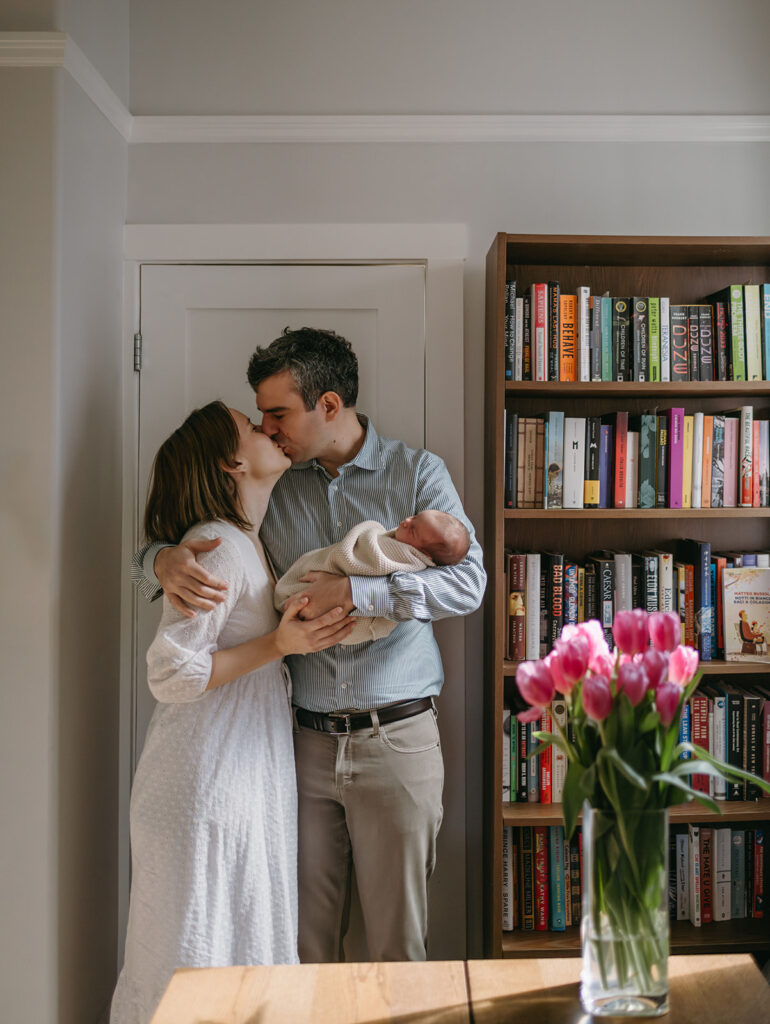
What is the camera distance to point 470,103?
7.72 feet

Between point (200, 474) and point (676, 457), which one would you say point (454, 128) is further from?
point (200, 474)

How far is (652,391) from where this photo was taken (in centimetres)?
212

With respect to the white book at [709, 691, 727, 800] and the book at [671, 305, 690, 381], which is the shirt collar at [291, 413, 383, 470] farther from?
the white book at [709, 691, 727, 800]

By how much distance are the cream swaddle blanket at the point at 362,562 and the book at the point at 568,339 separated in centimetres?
67

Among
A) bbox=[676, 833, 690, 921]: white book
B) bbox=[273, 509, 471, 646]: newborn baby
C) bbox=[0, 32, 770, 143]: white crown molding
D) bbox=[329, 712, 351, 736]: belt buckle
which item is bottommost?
bbox=[676, 833, 690, 921]: white book

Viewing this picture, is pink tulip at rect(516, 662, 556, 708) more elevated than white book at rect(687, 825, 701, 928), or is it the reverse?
pink tulip at rect(516, 662, 556, 708)

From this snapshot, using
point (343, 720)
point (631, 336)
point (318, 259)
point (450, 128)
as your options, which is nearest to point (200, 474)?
point (343, 720)

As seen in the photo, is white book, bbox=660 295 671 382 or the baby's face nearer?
the baby's face

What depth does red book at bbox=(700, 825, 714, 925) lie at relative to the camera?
2.21 meters

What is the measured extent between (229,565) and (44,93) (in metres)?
1.20

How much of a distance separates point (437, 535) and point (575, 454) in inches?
21.4

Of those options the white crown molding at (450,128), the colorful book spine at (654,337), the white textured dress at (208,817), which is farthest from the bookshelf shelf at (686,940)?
the white crown molding at (450,128)

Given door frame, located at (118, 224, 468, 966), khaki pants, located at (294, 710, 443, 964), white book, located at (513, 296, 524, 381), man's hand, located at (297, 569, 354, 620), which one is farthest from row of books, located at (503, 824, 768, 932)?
white book, located at (513, 296, 524, 381)

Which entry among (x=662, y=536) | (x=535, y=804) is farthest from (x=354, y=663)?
(x=662, y=536)
